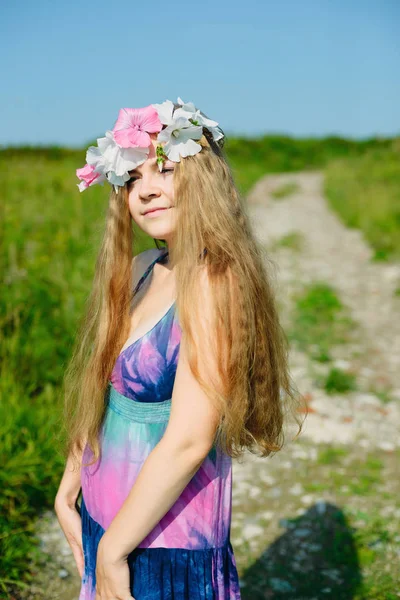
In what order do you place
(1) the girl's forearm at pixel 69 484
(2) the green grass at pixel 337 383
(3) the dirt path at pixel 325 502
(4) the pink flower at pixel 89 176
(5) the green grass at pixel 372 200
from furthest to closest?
(5) the green grass at pixel 372 200 < (2) the green grass at pixel 337 383 < (3) the dirt path at pixel 325 502 < (1) the girl's forearm at pixel 69 484 < (4) the pink flower at pixel 89 176

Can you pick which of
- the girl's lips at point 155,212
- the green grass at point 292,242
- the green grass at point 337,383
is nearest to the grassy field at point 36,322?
the girl's lips at point 155,212

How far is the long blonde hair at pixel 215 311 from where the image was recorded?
1476 millimetres

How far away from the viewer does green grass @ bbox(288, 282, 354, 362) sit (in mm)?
6215

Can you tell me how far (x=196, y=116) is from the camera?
63.9 inches

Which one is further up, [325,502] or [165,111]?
[165,111]

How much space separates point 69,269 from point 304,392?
2475 millimetres

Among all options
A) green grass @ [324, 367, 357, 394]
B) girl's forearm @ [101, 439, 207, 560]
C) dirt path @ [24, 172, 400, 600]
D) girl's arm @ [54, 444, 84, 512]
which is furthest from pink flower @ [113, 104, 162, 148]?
green grass @ [324, 367, 357, 394]

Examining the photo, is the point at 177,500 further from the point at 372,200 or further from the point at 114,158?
the point at 372,200

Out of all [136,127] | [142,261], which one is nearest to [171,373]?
[142,261]

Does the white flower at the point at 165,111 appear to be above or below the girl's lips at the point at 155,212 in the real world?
above

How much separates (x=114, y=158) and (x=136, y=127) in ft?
0.34

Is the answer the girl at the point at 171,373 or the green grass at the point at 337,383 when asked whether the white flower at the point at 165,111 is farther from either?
the green grass at the point at 337,383

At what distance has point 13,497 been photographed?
127 inches

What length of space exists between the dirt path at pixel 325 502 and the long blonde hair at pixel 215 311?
16.2 inches
